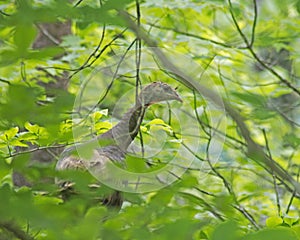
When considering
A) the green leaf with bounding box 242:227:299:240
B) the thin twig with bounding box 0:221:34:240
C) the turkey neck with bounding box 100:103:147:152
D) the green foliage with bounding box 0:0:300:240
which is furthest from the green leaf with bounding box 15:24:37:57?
the turkey neck with bounding box 100:103:147:152

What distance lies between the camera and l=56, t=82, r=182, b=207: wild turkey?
2.64 feet

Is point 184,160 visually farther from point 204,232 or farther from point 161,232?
point 161,232

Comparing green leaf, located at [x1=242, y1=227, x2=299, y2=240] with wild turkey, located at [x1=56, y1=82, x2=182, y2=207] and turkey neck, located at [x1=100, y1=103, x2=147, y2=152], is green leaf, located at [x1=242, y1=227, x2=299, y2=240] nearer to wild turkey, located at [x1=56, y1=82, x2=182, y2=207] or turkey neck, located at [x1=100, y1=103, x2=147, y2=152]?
wild turkey, located at [x1=56, y1=82, x2=182, y2=207]

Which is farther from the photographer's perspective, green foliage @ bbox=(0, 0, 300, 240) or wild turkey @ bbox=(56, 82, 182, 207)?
wild turkey @ bbox=(56, 82, 182, 207)

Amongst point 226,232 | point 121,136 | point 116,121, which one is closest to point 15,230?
point 226,232

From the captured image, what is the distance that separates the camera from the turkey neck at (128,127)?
3.03 ft

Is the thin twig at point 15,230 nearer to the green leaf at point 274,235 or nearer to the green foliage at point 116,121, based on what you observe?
the green foliage at point 116,121

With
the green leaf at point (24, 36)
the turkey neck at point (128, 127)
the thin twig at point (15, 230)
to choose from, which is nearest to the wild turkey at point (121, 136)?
the turkey neck at point (128, 127)

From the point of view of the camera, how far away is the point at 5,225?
1.71 ft

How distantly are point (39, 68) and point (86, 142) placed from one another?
1.23m

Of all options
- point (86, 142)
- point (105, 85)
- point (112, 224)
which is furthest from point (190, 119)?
point (112, 224)

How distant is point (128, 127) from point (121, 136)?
0.08 ft

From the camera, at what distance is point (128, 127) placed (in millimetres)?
950

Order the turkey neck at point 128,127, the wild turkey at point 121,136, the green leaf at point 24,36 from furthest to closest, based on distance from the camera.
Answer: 1. the turkey neck at point 128,127
2. the wild turkey at point 121,136
3. the green leaf at point 24,36
